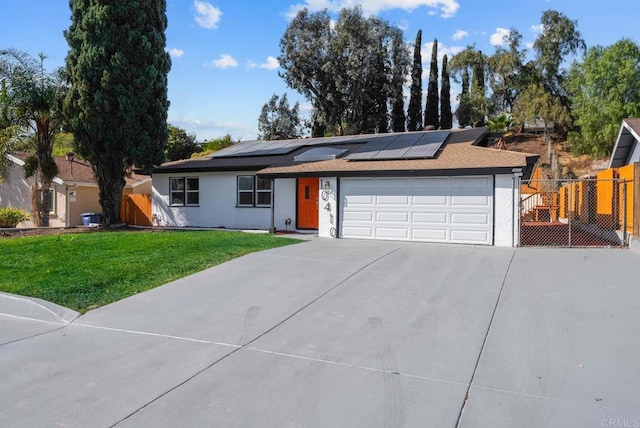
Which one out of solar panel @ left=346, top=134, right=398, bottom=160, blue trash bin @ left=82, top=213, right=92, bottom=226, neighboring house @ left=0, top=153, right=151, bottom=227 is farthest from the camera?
neighboring house @ left=0, top=153, right=151, bottom=227

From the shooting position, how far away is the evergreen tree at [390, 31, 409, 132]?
3728 centimetres

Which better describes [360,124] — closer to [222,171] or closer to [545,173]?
[545,173]

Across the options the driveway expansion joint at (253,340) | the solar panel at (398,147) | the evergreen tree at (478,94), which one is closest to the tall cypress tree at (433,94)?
the evergreen tree at (478,94)

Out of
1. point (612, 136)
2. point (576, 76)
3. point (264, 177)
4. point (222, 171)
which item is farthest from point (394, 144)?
point (576, 76)

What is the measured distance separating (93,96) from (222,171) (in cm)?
531

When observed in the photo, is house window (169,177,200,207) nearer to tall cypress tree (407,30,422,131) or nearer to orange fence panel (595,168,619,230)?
orange fence panel (595,168,619,230)

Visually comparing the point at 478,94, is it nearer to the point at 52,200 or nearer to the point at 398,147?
the point at 398,147

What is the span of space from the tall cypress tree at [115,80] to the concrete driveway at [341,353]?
419 inches

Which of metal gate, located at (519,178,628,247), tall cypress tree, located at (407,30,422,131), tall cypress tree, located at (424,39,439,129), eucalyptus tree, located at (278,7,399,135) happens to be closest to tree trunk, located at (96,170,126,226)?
metal gate, located at (519,178,628,247)

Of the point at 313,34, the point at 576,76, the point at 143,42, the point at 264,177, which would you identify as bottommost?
the point at 264,177

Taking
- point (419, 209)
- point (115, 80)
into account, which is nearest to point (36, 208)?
point (115, 80)

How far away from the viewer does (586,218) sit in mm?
17703

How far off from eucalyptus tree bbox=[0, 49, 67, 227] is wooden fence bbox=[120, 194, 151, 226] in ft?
12.5

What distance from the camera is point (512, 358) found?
16.9 ft
